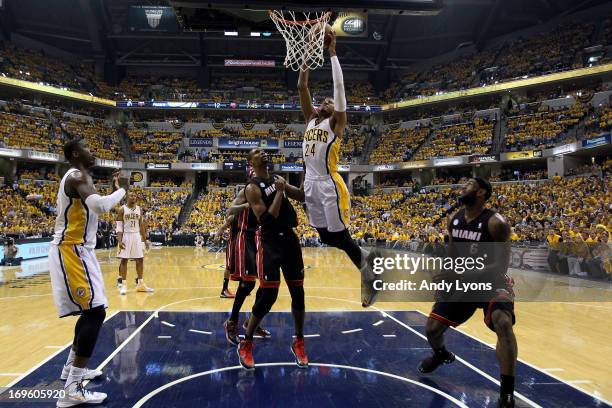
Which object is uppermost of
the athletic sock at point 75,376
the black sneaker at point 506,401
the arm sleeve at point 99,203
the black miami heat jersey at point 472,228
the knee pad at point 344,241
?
the arm sleeve at point 99,203

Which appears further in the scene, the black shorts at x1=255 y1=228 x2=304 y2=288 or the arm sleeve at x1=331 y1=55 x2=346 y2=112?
the black shorts at x1=255 y1=228 x2=304 y2=288

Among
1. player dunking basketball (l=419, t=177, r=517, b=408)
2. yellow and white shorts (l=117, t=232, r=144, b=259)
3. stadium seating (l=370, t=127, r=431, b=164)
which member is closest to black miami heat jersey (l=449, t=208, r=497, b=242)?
player dunking basketball (l=419, t=177, r=517, b=408)

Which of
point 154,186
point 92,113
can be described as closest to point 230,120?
point 154,186

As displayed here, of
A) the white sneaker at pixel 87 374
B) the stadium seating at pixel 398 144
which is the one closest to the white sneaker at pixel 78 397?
the white sneaker at pixel 87 374

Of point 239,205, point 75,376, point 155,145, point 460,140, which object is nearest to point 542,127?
point 460,140

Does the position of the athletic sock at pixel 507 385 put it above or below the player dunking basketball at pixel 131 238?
below

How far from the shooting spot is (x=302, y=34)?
569 centimetres

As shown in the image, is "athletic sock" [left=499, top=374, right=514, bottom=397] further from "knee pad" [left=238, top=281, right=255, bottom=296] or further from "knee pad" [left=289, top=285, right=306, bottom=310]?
"knee pad" [left=238, top=281, right=255, bottom=296]

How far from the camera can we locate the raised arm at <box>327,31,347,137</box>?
13.2 ft

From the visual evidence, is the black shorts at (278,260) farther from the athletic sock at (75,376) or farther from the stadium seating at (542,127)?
the stadium seating at (542,127)

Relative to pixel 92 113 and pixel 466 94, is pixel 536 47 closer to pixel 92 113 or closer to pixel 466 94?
pixel 466 94

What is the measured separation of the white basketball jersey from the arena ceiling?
27255 millimetres

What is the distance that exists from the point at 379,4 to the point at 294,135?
32057 mm

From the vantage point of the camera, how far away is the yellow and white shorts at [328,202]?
420cm
